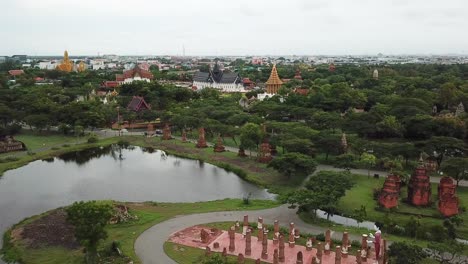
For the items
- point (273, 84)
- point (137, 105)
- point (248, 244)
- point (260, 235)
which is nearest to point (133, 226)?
point (248, 244)

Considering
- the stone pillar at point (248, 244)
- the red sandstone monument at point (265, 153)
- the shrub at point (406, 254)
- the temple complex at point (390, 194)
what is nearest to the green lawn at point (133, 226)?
the stone pillar at point (248, 244)

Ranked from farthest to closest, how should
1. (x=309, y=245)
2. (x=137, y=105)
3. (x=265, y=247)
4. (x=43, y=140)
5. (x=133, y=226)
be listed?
1. (x=137, y=105)
2. (x=43, y=140)
3. (x=133, y=226)
4. (x=309, y=245)
5. (x=265, y=247)

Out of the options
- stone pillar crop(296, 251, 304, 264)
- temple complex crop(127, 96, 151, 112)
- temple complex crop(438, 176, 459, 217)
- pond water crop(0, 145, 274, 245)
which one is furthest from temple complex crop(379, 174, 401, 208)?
temple complex crop(127, 96, 151, 112)

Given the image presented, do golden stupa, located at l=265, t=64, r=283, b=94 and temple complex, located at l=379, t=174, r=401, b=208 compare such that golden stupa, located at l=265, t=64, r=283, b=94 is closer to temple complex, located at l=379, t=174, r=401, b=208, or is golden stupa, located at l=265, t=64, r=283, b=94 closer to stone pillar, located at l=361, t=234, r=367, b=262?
temple complex, located at l=379, t=174, r=401, b=208

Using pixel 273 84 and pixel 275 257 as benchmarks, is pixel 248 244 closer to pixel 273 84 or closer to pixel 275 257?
pixel 275 257

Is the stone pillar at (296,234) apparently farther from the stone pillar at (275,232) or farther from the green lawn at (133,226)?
the green lawn at (133,226)

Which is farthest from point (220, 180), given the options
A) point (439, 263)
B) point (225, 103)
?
point (225, 103)
